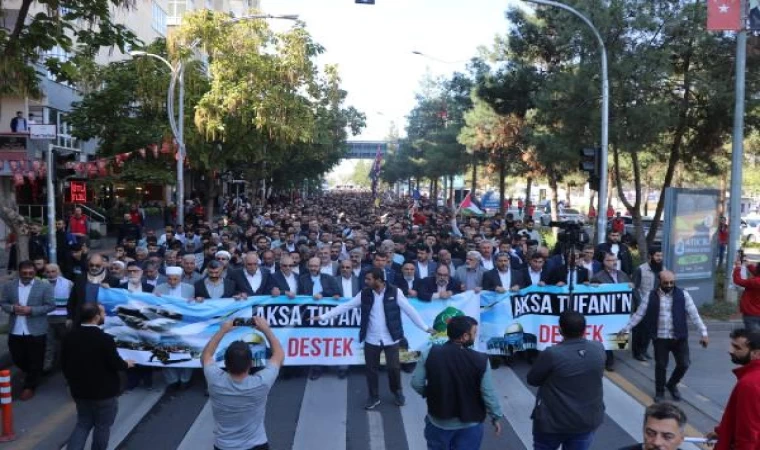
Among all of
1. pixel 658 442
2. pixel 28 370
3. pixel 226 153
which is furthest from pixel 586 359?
pixel 226 153

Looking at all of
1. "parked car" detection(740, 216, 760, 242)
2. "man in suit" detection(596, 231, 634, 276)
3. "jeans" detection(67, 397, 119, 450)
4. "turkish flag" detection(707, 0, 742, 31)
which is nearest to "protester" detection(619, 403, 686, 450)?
"jeans" detection(67, 397, 119, 450)

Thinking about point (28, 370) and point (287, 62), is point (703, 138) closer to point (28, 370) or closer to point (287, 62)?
point (287, 62)

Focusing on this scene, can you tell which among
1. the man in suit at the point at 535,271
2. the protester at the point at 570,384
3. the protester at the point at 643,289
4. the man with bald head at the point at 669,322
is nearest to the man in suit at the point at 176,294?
the man in suit at the point at 535,271

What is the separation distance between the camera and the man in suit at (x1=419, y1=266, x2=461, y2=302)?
9733 mm

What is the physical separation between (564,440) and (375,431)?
106 inches

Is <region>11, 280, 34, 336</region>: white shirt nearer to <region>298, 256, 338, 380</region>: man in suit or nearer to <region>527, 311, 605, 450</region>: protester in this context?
<region>298, 256, 338, 380</region>: man in suit

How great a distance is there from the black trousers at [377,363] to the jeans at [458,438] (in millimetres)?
2878

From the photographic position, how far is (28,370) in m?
8.63

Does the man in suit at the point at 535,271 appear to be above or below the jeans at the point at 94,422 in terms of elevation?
above

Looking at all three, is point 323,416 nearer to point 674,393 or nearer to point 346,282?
point 346,282

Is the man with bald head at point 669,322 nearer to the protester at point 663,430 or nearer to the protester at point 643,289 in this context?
the protester at point 643,289

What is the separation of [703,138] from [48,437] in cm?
1788

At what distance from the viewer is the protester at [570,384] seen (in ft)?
16.6

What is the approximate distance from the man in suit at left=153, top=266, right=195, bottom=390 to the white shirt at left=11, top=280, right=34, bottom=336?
59.8 inches
